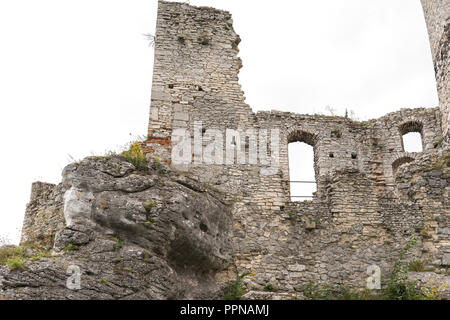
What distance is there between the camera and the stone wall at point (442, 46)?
13903mm

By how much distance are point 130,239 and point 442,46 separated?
11327 millimetres

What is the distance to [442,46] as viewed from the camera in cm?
1430

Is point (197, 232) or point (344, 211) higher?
point (344, 211)

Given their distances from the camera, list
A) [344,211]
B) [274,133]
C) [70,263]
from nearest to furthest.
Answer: [70,263]
[344,211]
[274,133]

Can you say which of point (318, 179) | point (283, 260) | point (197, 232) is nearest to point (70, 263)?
point (197, 232)

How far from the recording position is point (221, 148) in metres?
12.3

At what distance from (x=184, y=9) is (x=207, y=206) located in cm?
685
